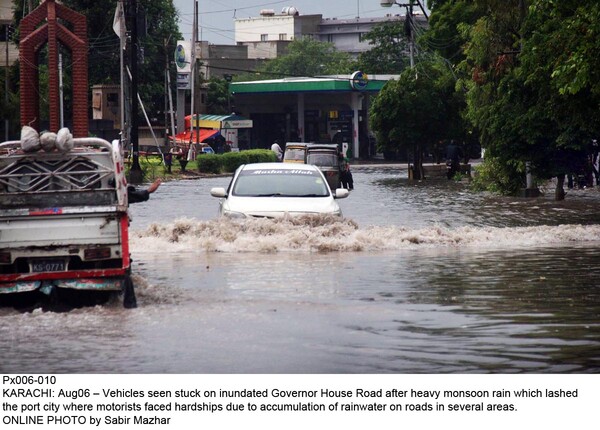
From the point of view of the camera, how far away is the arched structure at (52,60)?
2041 inches

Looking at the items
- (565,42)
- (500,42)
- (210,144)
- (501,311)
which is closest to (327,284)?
(501,311)

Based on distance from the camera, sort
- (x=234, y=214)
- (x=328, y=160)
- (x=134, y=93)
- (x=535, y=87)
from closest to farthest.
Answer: (x=234, y=214)
(x=535, y=87)
(x=328, y=160)
(x=134, y=93)

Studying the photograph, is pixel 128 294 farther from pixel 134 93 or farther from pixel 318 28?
pixel 318 28

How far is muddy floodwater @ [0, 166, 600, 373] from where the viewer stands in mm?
10312

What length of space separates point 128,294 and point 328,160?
30746 mm

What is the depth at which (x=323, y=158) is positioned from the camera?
4412 centimetres

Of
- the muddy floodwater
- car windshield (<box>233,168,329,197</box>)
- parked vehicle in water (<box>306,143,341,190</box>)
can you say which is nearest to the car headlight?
the muddy floodwater

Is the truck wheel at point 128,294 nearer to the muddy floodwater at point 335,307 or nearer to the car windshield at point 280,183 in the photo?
the muddy floodwater at point 335,307

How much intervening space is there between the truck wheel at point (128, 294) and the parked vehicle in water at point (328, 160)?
2916 centimetres

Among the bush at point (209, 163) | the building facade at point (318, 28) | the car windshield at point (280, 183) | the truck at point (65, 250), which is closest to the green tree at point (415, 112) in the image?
the bush at point (209, 163)

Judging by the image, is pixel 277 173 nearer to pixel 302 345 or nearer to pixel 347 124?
pixel 302 345

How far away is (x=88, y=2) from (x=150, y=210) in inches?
2188

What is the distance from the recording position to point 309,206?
20500mm

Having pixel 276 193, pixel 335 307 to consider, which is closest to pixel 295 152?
pixel 276 193
